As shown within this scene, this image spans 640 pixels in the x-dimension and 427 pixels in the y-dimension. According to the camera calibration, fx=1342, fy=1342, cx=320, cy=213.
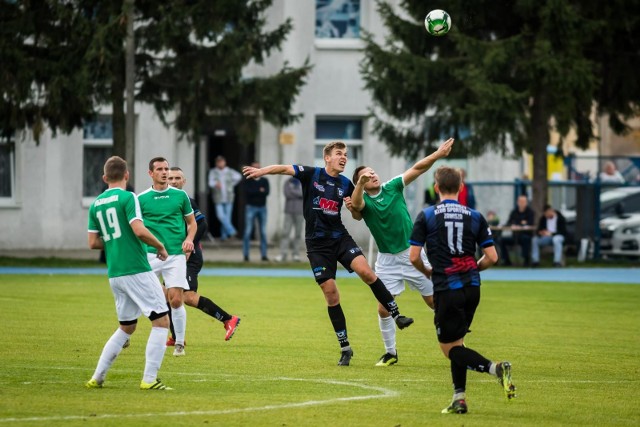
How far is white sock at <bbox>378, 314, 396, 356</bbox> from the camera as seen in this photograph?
13750 millimetres

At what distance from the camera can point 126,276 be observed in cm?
1130

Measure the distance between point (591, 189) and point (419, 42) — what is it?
236 inches

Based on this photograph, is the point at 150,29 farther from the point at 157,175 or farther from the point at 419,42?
the point at 157,175

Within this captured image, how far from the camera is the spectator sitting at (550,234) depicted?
3216cm

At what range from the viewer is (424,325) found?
60.9 ft

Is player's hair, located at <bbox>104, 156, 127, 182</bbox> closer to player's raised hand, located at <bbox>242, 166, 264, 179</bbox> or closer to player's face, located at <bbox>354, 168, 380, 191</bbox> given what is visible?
player's raised hand, located at <bbox>242, 166, 264, 179</bbox>

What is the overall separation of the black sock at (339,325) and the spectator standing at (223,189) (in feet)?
76.3

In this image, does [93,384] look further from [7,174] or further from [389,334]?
[7,174]

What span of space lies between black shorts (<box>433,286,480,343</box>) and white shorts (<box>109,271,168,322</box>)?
8.17 ft

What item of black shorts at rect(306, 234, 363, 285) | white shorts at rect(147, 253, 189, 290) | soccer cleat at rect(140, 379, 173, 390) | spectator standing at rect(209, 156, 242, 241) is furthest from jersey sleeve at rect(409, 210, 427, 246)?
spectator standing at rect(209, 156, 242, 241)

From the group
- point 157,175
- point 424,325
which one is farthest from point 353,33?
point 157,175

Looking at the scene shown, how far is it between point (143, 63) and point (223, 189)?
19.6 feet

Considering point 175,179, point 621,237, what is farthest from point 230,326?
point 621,237

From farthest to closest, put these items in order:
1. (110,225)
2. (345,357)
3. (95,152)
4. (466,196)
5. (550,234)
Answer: (95,152) < (550,234) < (466,196) < (345,357) < (110,225)
